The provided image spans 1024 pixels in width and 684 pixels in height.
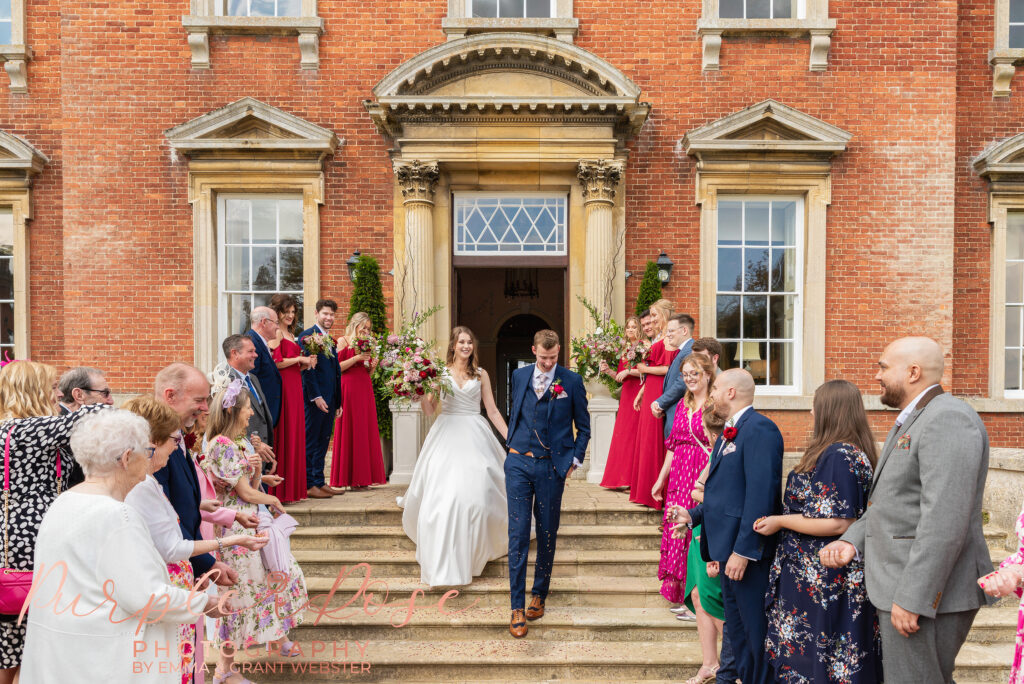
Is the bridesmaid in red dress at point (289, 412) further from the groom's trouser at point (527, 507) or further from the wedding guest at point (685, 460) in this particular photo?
the wedding guest at point (685, 460)

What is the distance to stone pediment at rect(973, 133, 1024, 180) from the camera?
910cm

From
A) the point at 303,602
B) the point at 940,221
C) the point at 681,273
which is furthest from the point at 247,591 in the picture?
the point at 940,221

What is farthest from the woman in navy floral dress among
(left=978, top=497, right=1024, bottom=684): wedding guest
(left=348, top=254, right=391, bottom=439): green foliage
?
(left=348, top=254, right=391, bottom=439): green foliage

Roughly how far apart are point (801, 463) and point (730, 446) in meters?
0.38

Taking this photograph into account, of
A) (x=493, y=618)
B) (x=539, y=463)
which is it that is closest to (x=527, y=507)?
(x=539, y=463)

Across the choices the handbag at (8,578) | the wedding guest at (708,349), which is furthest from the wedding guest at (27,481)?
the wedding guest at (708,349)

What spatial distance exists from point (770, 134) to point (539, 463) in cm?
623

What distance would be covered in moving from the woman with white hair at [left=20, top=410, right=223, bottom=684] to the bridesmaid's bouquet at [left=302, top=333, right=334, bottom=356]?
4345 millimetres

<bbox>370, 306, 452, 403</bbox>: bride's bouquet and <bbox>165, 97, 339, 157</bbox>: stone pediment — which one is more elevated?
<bbox>165, 97, 339, 157</bbox>: stone pediment

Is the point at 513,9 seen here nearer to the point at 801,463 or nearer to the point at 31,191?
the point at 31,191

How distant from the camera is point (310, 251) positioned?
9.06 metres

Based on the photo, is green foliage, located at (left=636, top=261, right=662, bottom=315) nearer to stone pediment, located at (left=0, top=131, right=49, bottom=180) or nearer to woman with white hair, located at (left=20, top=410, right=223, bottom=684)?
woman with white hair, located at (left=20, top=410, right=223, bottom=684)

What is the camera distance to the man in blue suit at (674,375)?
5.90 metres

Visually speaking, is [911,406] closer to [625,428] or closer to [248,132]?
[625,428]
